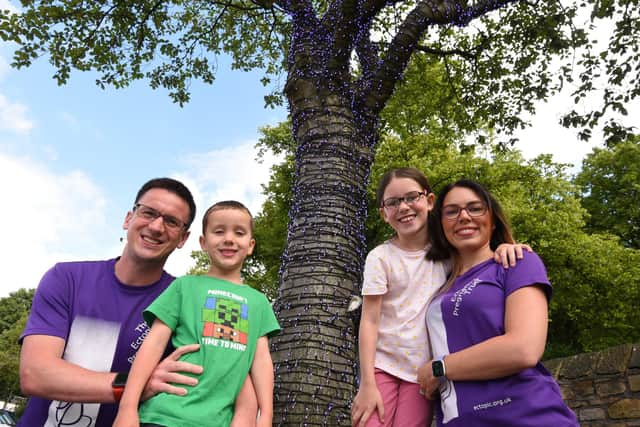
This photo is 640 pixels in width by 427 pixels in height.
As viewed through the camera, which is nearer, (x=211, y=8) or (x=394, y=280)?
(x=394, y=280)

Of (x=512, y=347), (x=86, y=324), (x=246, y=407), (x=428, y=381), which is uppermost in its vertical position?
(x=86, y=324)

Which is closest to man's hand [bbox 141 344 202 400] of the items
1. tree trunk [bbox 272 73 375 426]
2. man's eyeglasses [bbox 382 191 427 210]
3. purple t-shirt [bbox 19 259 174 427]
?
purple t-shirt [bbox 19 259 174 427]

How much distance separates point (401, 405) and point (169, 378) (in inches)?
42.5

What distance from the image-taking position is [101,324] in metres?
2.40

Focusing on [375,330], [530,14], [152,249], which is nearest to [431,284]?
[375,330]

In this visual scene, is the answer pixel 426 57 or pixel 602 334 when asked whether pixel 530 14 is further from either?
pixel 602 334

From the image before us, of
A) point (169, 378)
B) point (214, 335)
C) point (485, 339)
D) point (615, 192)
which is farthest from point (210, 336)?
point (615, 192)

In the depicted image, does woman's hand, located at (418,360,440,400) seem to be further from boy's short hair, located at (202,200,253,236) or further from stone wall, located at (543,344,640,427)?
stone wall, located at (543,344,640,427)

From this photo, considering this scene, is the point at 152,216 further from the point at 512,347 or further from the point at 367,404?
the point at 512,347

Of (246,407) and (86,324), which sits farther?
(86,324)

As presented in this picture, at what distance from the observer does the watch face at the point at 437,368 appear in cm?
206

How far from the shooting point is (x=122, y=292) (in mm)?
2504

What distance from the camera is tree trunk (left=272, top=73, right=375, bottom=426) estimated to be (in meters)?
3.67

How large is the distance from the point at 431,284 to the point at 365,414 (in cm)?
71
